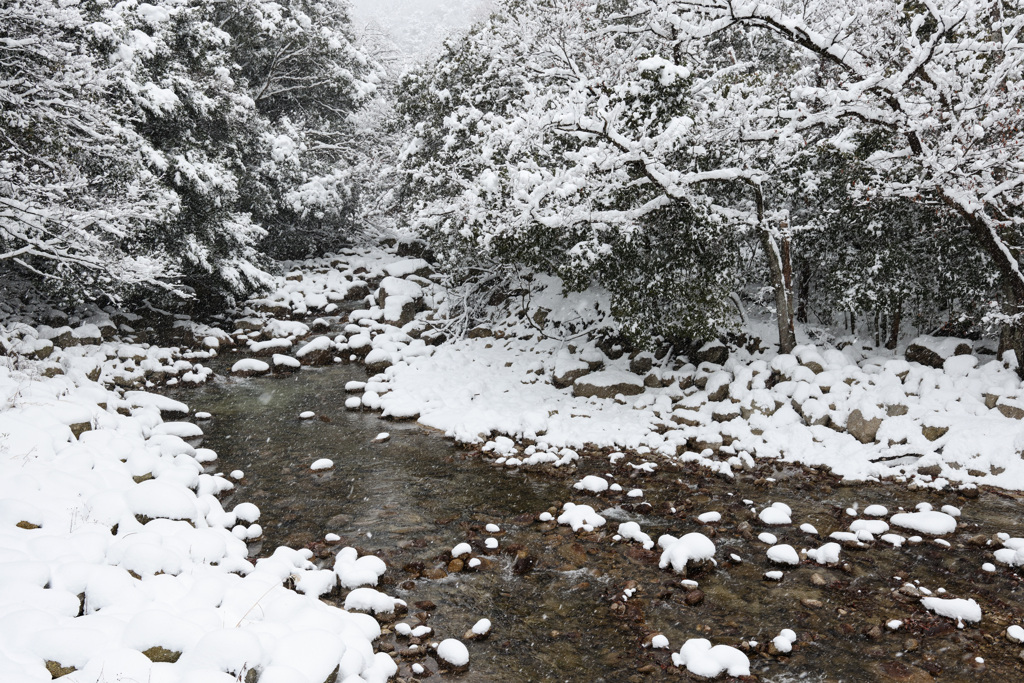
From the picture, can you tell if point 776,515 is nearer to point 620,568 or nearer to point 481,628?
point 620,568

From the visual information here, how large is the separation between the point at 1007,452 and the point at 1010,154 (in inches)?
146

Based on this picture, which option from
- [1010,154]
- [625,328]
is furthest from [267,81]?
[1010,154]

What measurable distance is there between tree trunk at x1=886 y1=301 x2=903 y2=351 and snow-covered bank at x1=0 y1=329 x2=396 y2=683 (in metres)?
9.67

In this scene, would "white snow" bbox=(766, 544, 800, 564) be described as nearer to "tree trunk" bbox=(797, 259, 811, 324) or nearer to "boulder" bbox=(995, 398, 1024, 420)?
"boulder" bbox=(995, 398, 1024, 420)

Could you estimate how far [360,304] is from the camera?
16.9m

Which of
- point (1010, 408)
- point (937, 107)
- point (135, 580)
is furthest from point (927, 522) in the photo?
point (135, 580)

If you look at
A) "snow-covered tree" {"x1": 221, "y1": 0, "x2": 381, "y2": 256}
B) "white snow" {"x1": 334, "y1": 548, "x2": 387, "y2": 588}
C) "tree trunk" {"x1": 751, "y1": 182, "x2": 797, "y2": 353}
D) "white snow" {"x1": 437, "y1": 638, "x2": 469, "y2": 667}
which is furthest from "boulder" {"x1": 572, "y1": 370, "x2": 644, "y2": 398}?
"snow-covered tree" {"x1": 221, "y1": 0, "x2": 381, "y2": 256}

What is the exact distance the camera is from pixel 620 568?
545 centimetres

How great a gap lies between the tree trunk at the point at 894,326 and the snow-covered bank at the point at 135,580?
31.7 feet

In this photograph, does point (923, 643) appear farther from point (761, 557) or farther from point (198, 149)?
point (198, 149)

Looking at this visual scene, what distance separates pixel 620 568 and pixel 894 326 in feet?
24.9

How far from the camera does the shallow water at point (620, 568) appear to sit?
4.18 metres

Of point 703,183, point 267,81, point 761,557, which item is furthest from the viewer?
point 267,81

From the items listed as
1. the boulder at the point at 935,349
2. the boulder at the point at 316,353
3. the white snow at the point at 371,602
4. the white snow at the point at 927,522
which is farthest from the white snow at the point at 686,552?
the boulder at the point at 316,353
